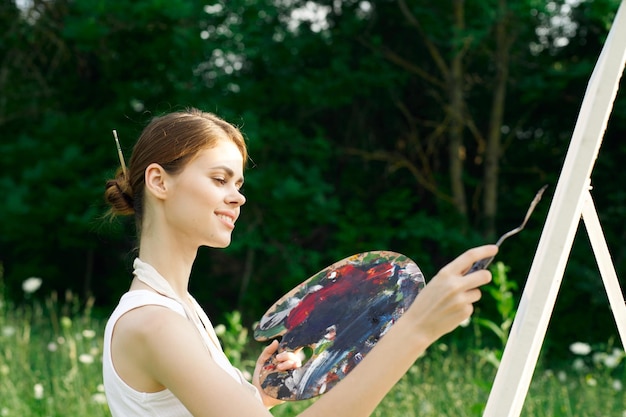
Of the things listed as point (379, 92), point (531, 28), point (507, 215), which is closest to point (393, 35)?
point (379, 92)

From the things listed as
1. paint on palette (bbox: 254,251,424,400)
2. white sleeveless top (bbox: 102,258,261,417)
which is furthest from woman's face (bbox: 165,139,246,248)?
paint on palette (bbox: 254,251,424,400)

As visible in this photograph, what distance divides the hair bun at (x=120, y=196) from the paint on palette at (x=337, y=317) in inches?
14.9

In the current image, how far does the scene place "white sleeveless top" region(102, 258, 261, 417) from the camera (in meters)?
1.34

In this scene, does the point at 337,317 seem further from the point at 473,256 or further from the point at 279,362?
the point at 473,256

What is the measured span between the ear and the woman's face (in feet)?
0.04

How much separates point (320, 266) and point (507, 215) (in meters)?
2.11

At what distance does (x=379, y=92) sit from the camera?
8672 millimetres

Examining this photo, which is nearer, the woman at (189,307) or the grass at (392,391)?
the woman at (189,307)

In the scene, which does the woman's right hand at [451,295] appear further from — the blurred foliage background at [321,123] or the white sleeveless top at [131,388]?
the blurred foliage background at [321,123]

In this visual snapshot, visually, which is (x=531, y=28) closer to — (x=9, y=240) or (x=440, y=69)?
(x=440, y=69)

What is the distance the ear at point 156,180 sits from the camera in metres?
1.49

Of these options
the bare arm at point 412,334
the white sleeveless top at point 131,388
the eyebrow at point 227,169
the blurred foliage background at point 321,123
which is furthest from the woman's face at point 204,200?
the blurred foliage background at point 321,123

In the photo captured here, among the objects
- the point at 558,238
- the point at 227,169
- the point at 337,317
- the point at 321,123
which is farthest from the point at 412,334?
the point at 321,123

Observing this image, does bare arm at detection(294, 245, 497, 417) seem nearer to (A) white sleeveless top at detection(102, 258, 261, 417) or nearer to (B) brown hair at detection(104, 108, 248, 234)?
(A) white sleeveless top at detection(102, 258, 261, 417)
